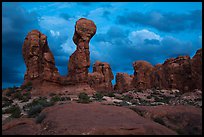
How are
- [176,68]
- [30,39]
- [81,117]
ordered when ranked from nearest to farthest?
[81,117]
[30,39]
[176,68]

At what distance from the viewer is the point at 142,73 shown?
180 ft

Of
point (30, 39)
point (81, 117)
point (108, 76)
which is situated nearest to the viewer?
point (81, 117)

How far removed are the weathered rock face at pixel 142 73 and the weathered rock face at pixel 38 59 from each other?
82.1ft

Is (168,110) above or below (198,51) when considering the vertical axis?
below

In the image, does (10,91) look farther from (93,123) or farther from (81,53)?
(93,123)

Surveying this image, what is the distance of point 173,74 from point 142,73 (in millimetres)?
12890

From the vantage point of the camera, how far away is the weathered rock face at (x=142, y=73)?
2119 inches

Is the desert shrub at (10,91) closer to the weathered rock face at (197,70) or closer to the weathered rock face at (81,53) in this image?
the weathered rock face at (81,53)

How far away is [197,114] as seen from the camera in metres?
10.3

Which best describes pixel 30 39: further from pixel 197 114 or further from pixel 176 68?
pixel 197 114

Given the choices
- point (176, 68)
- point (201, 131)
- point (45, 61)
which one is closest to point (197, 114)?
point (201, 131)

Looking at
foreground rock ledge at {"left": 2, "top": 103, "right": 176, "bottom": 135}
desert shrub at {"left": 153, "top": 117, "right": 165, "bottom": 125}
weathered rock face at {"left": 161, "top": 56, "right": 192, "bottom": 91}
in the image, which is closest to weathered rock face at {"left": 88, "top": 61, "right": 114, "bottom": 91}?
weathered rock face at {"left": 161, "top": 56, "right": 192, "bottom": 91}

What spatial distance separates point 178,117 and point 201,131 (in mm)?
1280

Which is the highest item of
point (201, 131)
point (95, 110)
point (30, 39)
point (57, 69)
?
point (30, 39)
